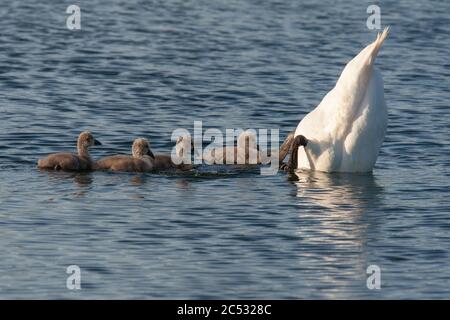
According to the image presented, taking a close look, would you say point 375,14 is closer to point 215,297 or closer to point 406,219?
point 406,219

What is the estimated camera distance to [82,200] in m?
14.7

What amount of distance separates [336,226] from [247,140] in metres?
4.04

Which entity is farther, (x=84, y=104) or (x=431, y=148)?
(x=84, y=104)

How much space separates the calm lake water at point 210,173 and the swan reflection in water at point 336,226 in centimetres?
3

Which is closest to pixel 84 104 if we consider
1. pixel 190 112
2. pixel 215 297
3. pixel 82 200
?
pixel 190 112

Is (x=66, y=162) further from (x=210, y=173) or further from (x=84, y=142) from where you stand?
(x=210, y=173)

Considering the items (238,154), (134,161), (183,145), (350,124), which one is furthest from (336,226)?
(183,145)

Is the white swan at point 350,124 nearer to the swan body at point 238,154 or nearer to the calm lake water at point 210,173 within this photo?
the calm lake water at point 210,173

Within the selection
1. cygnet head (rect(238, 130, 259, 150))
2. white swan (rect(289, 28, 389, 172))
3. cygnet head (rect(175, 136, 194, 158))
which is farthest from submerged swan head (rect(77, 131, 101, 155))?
white swan (rect(289, 28, 389, 172))

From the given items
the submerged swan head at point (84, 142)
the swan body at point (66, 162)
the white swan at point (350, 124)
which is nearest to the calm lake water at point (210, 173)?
the swan body at point (66, 162)

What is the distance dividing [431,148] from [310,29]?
11.1m

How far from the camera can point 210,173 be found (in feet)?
54.7

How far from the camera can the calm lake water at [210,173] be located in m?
12.0
